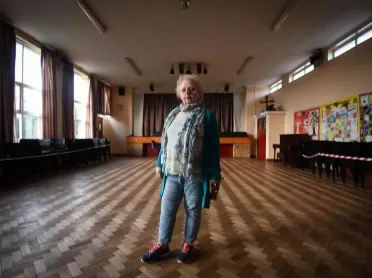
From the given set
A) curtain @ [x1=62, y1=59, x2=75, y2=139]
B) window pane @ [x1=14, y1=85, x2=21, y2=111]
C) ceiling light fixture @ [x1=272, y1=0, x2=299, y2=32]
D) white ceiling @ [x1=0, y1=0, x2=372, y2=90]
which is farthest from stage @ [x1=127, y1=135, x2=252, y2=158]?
ceiling light fixture @ [x1=272, y1=0, x2=299, y2=32]

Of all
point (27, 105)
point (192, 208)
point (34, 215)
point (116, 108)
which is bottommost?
point (34, 215)

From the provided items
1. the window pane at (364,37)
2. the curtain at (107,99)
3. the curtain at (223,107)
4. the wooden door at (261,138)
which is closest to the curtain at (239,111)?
the curtain at (223,107)

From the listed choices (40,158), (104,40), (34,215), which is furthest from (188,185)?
(104,40)

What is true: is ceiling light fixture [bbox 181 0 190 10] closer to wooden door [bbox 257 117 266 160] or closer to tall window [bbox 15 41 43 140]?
tall window [bbox 15 41 43 140]

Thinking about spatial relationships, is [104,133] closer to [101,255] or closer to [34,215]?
[34,215]

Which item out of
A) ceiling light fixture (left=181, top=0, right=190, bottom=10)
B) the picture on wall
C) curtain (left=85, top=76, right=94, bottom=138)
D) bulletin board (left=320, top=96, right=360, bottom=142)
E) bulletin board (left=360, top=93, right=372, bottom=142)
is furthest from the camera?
curtain (left=85, top=76, right=94, bottom=138)

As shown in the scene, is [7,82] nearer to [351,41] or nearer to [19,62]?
[19,62]

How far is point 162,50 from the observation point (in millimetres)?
6555

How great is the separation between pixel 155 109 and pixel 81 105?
4.13m

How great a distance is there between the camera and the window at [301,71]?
24.9 ft

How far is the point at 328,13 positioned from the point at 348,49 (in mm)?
1658

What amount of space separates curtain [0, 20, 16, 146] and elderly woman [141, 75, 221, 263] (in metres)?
5.06

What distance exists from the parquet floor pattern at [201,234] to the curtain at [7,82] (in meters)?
1.94

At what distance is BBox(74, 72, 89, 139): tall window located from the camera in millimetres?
8930
